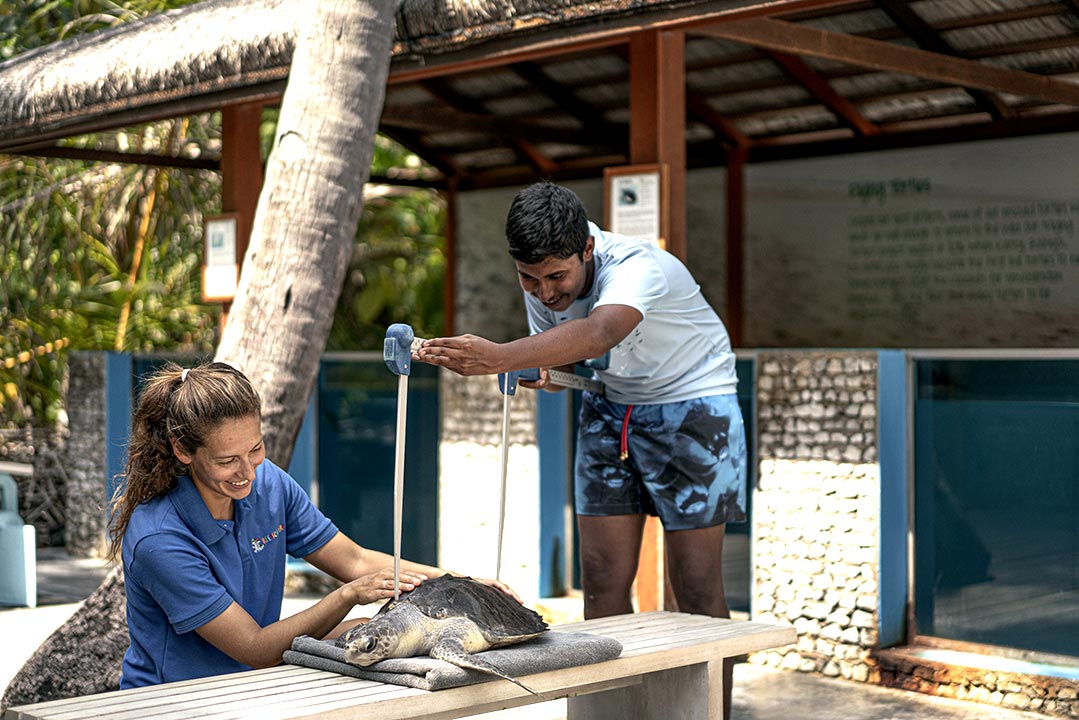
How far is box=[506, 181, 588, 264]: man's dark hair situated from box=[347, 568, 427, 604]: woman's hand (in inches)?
33.3

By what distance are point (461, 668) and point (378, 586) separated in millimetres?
308

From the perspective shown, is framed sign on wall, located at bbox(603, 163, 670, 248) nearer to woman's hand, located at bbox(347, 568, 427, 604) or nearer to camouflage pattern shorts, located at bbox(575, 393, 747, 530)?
camouflage pattern shorts, located at bbox(575, 393, 747, 530)

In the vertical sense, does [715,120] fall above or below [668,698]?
above

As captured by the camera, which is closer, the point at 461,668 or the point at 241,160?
the point at 461,668

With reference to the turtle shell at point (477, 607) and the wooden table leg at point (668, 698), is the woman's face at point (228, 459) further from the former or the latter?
the wooden table leg at point (668, 698)

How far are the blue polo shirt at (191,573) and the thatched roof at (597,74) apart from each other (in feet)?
7.91

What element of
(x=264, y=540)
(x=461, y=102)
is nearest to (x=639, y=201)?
(x=264, y=540)

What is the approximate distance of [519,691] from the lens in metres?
2.70

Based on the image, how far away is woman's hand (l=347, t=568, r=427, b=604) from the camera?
2.80 metres

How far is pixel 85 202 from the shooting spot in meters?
11.3

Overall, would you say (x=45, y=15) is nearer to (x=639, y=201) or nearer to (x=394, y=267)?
(x=394, y=267)

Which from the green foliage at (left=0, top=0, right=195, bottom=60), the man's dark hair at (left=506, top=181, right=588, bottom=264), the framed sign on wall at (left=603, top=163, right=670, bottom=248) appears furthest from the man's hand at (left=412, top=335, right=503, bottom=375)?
the green foliage at (left=0, top=0, right=195, bottom=60)

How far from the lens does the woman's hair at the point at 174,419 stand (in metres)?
2.73

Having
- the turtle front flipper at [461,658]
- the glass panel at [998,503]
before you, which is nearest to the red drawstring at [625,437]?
the turtle front flipper at [461,658]
